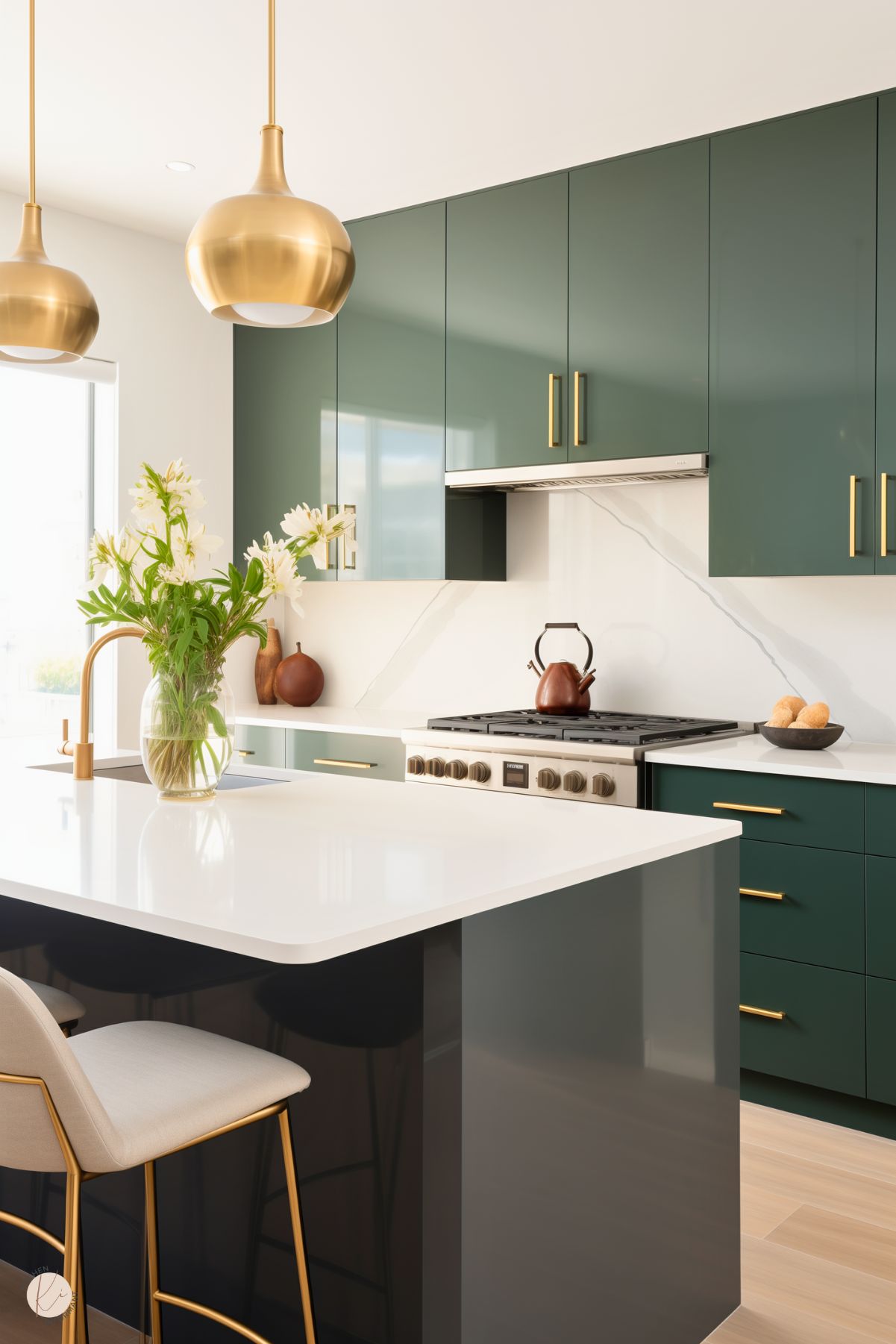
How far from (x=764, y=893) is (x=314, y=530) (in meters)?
1.61

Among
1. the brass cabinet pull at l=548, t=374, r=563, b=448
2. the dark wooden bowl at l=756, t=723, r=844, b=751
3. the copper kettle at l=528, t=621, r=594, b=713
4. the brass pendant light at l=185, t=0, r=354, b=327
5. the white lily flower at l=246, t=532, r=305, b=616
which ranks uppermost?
the brass cabinet pull at l=548, t=374, r=563, b=448

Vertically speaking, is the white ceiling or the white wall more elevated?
the white ceiling

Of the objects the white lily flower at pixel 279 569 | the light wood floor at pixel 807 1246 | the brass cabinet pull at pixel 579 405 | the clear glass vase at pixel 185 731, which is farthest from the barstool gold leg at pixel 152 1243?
the brass cabinet pull at pixel 579 405

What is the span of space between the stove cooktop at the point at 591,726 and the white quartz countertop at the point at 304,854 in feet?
3.26

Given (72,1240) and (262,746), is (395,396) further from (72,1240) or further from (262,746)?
(72,1240)

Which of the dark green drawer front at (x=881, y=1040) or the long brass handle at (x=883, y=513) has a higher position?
the long brass handle at (x=883, y=513)

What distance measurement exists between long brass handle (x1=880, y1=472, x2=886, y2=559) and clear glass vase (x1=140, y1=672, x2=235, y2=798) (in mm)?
1788

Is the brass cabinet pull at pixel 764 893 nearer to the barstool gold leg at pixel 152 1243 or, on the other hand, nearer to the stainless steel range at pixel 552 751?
the stainless steel range at pixel 552 751

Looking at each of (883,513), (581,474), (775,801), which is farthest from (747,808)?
(581,474)

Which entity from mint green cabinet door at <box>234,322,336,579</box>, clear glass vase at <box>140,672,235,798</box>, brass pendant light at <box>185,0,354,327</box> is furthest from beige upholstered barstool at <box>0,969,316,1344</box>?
mint green cabinet door at <box>234,322,336,579</box>

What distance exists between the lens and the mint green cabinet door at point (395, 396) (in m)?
4.14

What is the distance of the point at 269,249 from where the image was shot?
68.2 inches

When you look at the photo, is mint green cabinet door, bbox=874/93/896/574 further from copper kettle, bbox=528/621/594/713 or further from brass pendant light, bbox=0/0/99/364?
brass pendant light, bbox=0/0/99/364

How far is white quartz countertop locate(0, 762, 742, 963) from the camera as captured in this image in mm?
1429
